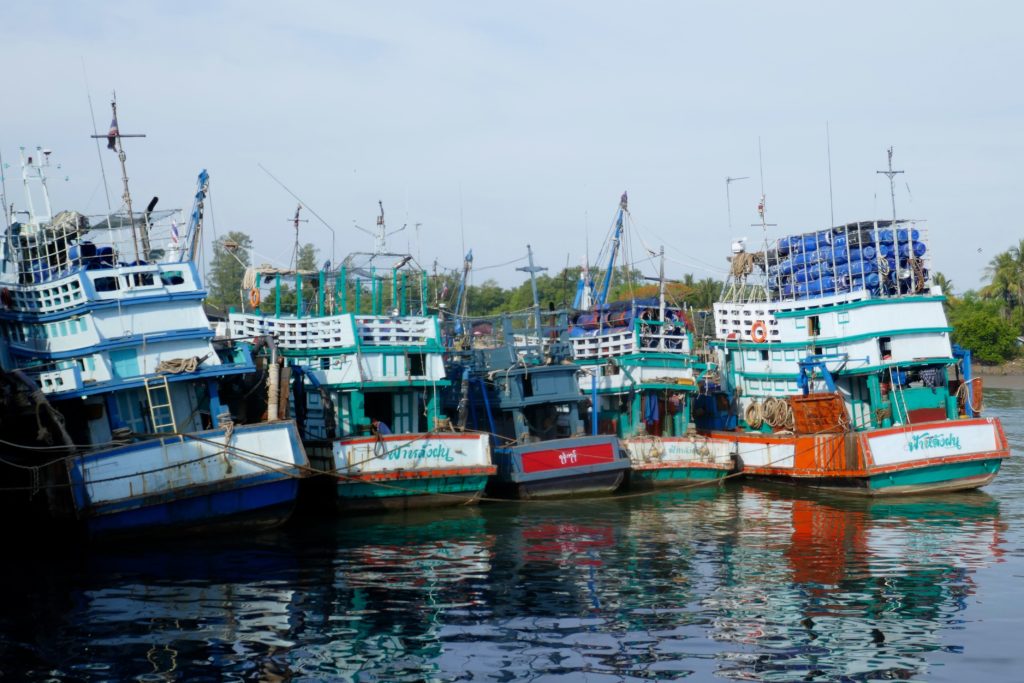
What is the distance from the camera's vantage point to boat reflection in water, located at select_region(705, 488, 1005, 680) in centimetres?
1391

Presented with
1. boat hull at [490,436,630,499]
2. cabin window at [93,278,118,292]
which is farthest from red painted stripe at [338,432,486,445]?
cabin window at [93,278,118,292]

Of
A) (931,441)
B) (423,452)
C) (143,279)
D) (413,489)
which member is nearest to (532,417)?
(423,452)

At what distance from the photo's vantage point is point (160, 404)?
24281mm

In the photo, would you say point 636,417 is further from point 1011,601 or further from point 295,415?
point 1011,601

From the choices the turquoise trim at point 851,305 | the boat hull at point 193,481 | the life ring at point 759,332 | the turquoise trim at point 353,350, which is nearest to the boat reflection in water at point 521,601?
the boat hull at point 193,481

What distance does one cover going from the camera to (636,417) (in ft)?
104

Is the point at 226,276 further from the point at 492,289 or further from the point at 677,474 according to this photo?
the point at 677,474

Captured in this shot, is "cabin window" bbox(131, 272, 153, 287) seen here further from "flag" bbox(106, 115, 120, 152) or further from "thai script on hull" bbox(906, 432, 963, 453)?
Answer: "thai script on hull" bbox(906, 432, 963, 453)

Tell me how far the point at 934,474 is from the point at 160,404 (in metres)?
19.7

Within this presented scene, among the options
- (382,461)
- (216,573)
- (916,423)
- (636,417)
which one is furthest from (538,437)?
(216,573)

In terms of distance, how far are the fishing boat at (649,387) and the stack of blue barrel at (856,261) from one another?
4.00 m

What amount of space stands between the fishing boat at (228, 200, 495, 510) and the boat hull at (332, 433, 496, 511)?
25 mm

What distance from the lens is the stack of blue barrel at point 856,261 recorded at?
30.8 metres

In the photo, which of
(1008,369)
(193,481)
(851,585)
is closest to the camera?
(851,585)
